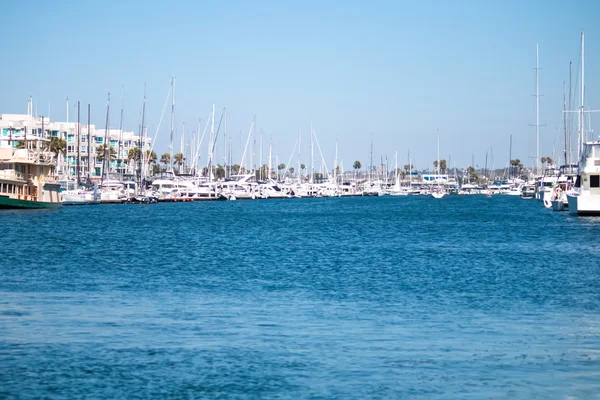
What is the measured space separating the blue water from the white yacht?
2221cm

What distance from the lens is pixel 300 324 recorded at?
68.8ft

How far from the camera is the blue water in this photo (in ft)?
49.8

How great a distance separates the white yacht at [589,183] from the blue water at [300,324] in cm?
2221

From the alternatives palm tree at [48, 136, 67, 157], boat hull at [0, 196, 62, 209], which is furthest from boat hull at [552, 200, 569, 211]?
palm tree at [48, 136, 67, 157]

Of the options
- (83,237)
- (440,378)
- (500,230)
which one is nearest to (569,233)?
(500,230)

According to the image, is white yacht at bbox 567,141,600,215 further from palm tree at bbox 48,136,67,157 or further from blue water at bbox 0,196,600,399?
palm tree at bbox 48,136,67,157

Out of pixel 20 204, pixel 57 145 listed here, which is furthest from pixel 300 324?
pixel 57 145

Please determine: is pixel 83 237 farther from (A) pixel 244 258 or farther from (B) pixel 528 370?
(B) pixel 528 370

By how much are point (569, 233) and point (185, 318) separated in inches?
1569

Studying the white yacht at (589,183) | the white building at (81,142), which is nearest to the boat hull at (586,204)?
the white yacht at (589,183)

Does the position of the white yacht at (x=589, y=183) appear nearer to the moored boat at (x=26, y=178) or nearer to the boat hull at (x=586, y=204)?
the boat hull at (x=586, y=204)

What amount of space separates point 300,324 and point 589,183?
163 ft

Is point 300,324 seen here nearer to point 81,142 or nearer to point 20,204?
point 20,204

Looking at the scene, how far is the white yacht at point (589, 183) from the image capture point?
212 feet
